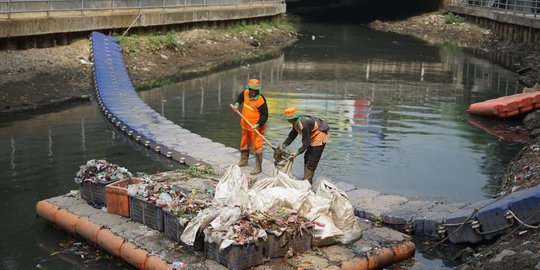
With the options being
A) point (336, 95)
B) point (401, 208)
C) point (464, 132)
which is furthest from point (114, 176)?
point (336, 95)

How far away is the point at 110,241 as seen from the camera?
880 centimetres

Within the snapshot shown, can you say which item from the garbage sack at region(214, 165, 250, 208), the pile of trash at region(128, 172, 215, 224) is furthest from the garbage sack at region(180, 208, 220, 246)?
the garbage sack at region(214, 165, 250, 208)

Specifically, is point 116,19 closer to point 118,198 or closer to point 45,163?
point 45,163

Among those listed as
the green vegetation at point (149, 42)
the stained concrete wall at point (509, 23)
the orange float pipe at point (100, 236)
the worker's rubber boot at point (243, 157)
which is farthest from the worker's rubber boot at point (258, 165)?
the stained concrete wall at point (509, 23)

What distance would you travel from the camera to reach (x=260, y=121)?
11484 millimetres

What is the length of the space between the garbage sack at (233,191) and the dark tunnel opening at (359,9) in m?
45.5

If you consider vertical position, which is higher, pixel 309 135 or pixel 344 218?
pixel 309 135

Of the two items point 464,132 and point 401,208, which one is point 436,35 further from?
point 401,208

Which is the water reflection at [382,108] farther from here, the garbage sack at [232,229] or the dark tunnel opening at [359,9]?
the dark tunnel opening at [359,9]

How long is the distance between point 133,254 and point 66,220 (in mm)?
1638

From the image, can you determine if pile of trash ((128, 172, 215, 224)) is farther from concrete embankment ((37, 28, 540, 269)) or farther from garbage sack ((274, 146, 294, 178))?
garbage sack ((274, 146, 294, 178))

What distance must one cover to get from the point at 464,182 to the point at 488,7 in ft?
114

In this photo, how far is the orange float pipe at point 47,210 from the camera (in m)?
9.84

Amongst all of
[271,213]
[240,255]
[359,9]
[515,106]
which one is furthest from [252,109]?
[359,9]
